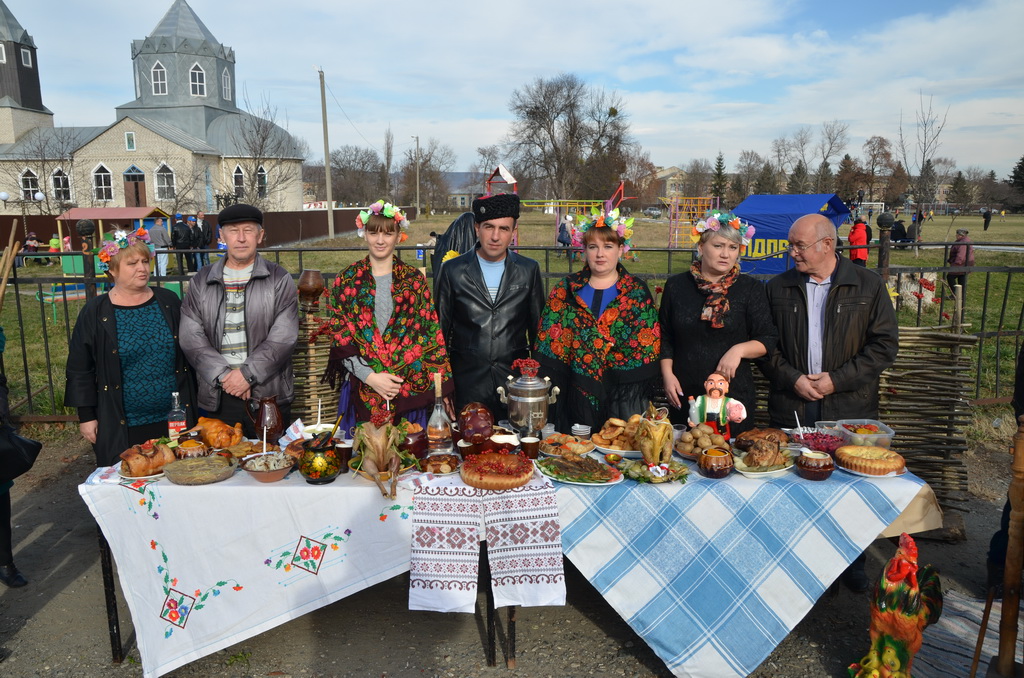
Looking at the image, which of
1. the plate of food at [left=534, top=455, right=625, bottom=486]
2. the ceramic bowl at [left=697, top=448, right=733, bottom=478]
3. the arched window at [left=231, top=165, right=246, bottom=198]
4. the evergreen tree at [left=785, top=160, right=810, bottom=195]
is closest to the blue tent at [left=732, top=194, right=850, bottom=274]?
the ceramic bowl at [left=697, top=448, right=733, bottom=478]

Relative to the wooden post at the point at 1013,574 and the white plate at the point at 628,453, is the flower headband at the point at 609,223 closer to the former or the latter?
the white plate at the point at 628,453

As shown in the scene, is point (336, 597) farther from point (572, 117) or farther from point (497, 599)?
point (572, 117)

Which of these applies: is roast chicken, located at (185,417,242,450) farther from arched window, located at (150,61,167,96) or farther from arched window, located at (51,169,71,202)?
arched window, located at (150,61,167,96)

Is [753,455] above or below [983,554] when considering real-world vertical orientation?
above

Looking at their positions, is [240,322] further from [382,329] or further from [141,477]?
[141,477]

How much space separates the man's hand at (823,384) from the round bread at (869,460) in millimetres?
452

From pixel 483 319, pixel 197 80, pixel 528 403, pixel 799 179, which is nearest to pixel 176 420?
pixel 483 319

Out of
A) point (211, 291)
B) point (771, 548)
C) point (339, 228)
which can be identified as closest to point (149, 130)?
point (339, 228)

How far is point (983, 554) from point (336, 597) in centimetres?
363

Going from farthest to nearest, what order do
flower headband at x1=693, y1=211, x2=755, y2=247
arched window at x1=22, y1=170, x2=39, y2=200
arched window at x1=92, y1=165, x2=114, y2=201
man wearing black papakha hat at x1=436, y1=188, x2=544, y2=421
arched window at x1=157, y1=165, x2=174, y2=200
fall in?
1. arched window at x1=157, y1=165, x2=174, y2=200
2. arched window at x1=92, y1=165, x2=114, y2=201
3. arched window at x1=22, y1=170, x2=39, y2=200
4. man wearing black papakha hat at x1=436, y1=188, x2=544, y2=421
5. flower headband at x1=693, y1=211, x2=755, y2=247

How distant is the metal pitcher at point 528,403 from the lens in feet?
9.99

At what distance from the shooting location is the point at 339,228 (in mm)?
38219

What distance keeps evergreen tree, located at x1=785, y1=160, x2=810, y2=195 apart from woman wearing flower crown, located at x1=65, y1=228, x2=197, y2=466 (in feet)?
146

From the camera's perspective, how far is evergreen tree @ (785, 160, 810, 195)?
4309 centimetres
